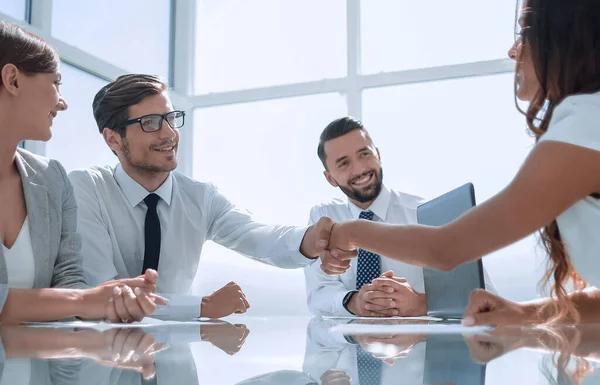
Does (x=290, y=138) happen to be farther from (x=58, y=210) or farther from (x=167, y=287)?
(x=58, y=210)

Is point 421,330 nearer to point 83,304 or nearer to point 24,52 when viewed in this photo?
point 83,304

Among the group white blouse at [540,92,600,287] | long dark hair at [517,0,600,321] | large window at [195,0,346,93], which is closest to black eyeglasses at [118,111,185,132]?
long dark hair at [517,0,600,321]

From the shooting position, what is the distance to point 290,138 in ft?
16.4

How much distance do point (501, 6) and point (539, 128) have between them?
3397 millimetres

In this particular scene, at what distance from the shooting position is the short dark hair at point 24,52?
5.76 feet

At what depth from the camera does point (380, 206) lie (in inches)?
121

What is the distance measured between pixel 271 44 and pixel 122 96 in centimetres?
273

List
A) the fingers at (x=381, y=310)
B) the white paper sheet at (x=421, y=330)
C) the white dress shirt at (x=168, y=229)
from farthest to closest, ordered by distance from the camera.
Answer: the white dress shirt at (x=168, y=229)
the fingers at (x=381, y=310)
the white paper sheet at (x=421, y=330)

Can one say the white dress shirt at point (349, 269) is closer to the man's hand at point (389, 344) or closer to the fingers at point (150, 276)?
the fingers at point (150, 276)

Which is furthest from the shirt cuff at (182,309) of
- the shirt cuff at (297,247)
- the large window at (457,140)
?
the large window at (457,140)

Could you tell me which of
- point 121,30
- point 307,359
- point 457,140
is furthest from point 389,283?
point 121,30

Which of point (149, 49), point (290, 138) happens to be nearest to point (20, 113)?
point (290, 138)

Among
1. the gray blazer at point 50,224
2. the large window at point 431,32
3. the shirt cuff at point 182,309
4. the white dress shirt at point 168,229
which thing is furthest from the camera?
the large window at point 431,32

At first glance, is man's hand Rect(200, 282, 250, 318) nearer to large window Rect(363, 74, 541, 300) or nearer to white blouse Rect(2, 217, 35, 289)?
white blouse Rect(2, 217, 35, 289)
